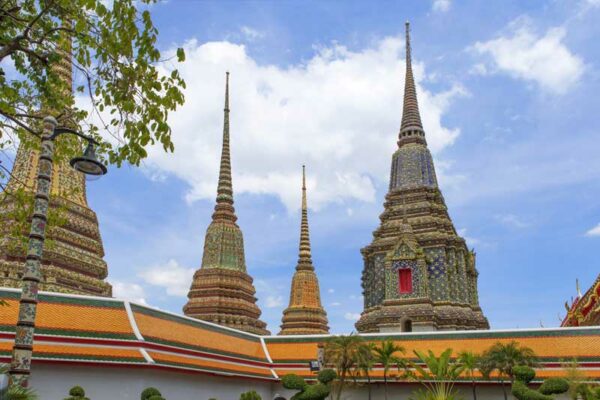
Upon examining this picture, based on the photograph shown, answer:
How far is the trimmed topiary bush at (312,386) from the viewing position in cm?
2372

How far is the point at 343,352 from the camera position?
24031 mm

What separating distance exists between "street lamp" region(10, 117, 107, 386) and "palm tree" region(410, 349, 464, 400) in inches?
700

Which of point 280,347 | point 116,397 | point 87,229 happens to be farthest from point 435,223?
point 116,397

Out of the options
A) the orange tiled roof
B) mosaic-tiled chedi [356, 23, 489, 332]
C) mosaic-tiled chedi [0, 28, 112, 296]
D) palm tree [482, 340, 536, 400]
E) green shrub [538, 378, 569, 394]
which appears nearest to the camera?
the orange tiled roof

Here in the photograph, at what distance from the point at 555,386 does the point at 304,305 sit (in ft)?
90.8

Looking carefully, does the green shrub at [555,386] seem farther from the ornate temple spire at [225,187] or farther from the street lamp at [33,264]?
the ornate temple spire at [225,187]

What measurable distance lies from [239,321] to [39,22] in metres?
32.8

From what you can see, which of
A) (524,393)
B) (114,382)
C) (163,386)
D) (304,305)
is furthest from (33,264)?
(304,305)

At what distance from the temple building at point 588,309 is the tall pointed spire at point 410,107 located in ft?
51.9

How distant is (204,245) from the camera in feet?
145

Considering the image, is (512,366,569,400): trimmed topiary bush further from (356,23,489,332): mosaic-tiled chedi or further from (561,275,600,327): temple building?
(356,23,489,332): mosaic-tiled chedi

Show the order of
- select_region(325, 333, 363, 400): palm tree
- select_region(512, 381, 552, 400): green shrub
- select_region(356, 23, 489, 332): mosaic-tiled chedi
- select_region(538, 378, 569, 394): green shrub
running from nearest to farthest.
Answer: select_region(512, 381, 552, 400): green shrub → select_region(538, 378, 569, 394): green shrub → select_region(325, 333, 363, 400): palm tree → select_region(356, 23, 489, 332): mosaic-tiled chedi

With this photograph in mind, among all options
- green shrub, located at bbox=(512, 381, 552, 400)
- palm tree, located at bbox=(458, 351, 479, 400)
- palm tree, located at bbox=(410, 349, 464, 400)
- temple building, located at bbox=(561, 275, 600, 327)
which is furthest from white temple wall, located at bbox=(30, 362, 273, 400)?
temple building, located at bbox=(561, 275, 600, 327)

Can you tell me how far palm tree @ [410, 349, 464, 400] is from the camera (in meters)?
23.8
